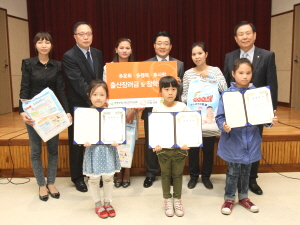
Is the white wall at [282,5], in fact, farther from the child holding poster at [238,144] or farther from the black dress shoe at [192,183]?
the black dress shoe at [192,183]

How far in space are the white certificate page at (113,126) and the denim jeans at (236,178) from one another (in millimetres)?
857

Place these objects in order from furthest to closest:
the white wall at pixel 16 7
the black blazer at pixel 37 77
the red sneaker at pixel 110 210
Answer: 1. the white wall at pixel 16 7
2. the black blazer at pixel 37 77
3. the red sneaker at pixel 110 210

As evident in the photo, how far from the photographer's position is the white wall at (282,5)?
540cm

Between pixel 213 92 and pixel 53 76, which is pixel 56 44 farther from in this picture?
pixel 213 92

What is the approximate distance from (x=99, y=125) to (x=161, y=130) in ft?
1.50

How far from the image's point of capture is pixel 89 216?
2.06 meters

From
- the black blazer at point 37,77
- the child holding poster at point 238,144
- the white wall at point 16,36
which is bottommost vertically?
the child holding poster at point 238,144

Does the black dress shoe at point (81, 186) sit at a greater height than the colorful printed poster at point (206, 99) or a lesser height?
lesser

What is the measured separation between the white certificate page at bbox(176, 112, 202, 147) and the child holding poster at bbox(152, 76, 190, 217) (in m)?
0.07

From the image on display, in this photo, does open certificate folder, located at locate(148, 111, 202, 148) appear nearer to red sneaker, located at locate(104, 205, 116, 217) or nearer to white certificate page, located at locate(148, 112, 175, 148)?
white certificate page, located at locate(148, 112, 175, 148)

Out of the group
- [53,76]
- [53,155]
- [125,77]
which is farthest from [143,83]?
[53,155]

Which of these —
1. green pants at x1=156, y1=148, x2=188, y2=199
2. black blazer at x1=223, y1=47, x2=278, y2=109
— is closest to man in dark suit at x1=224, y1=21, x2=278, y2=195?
black blazer at x1=223, y1=47, x2=278, y2=109

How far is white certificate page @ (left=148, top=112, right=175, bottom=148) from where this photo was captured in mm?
1945

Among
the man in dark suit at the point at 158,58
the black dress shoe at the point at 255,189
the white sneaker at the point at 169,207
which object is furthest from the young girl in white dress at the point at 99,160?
the black dress shoe at the point at 255,189
